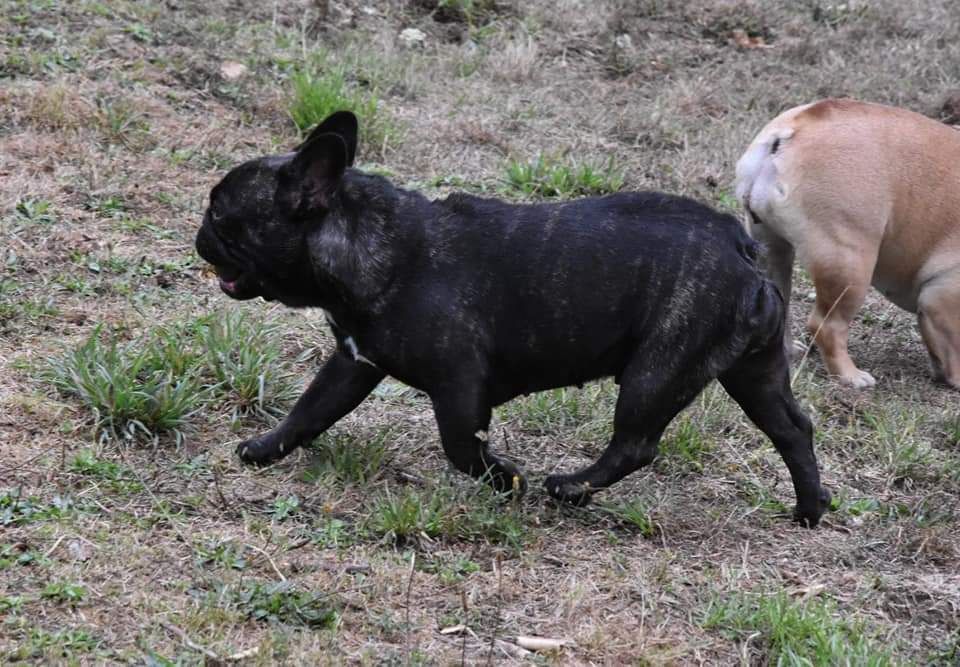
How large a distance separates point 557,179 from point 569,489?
3676mm

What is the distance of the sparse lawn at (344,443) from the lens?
449 cm

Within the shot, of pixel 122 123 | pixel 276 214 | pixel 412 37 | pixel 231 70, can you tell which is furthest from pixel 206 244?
pixel 412 37

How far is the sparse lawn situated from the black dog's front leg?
3.9 inches

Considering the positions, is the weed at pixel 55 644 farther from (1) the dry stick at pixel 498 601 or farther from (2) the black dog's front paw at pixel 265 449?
(2) the black dog's front paw at pixel 265 449

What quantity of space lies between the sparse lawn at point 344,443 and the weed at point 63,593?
12 millimetres

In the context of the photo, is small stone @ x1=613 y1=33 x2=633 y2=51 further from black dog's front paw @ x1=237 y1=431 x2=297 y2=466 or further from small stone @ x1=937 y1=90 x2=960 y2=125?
black dog's front paw @ x1=237 y1=431 x2=297 y2=466

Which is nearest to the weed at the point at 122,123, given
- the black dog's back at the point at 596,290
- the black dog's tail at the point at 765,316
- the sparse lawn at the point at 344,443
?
the sparse lawn at the point at 344,443

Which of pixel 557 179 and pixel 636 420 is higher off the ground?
pixel 636 420

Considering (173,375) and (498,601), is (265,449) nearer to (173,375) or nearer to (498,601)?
(173,375)

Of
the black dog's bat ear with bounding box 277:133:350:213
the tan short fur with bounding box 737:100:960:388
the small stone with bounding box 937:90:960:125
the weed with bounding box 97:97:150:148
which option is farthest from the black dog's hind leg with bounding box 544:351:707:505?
the small stone with bounding box 937:90:960:125

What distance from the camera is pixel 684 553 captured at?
17.3ft

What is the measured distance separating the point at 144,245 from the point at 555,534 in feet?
10.7

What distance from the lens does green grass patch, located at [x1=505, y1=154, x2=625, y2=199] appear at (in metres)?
8.63

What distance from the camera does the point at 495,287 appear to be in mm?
5129
